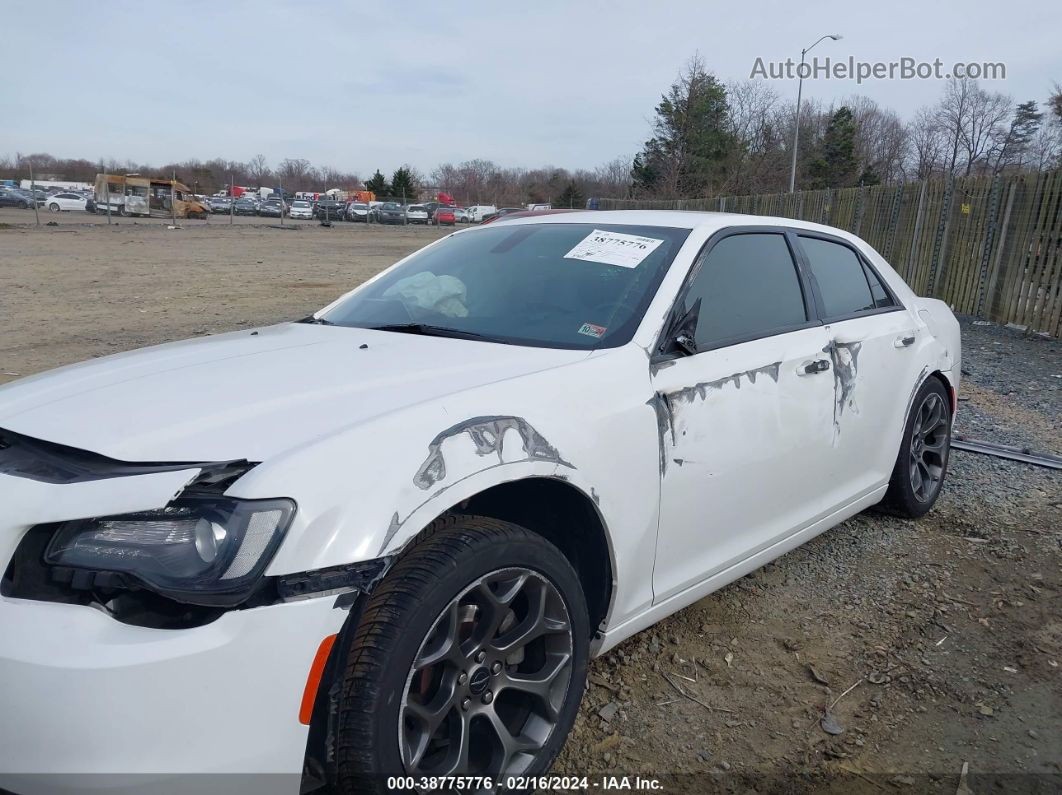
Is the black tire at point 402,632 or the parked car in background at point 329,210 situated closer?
the black tire at point 402,632

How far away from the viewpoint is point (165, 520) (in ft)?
5.50

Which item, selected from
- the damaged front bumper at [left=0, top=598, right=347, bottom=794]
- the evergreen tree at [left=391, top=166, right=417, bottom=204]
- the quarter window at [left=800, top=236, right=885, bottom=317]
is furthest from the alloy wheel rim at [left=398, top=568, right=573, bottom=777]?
the evergreen tree at [left=391, top=166, right=417, bottom=204]

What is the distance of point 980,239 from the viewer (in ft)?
39.9

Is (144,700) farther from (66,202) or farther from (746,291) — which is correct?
(66,202)

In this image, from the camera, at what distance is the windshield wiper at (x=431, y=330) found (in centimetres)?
275

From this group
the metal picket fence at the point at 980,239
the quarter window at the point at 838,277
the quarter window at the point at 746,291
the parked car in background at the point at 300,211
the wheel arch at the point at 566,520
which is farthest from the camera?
the parked car in background at the point at 300,211

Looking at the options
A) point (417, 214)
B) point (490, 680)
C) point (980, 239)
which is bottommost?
point (417, 214)

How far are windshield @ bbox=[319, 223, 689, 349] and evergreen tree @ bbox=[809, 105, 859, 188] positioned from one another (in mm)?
51296

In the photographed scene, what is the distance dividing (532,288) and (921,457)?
250 cm


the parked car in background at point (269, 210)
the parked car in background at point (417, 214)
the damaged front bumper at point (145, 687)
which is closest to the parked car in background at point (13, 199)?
the parked car in background at point (269, 210)

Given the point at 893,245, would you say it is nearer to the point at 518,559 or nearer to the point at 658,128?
the point at 518,559

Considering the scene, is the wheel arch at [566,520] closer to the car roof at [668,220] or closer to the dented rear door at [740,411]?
the dented rear door at [740,411]

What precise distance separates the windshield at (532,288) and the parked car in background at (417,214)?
51.0 m

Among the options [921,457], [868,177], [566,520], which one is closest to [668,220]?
[566,520]
